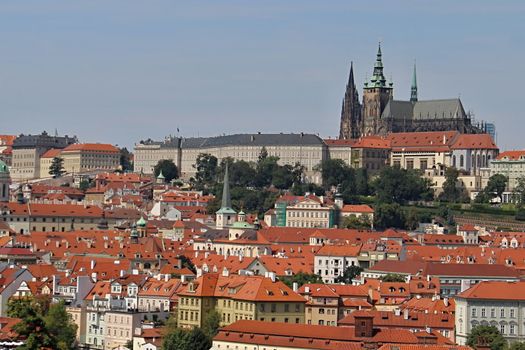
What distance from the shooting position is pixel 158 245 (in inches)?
4166

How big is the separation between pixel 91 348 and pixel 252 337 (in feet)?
39.7

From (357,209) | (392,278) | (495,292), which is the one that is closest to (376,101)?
(357,209)

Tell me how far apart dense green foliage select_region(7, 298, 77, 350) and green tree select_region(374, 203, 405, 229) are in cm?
6589

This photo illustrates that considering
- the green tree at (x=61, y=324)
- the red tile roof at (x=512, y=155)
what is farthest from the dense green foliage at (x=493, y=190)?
the green tree at (x=61, y=324)

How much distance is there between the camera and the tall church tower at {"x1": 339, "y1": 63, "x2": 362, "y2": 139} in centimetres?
19425

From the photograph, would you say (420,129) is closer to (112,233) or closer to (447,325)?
(112,233)

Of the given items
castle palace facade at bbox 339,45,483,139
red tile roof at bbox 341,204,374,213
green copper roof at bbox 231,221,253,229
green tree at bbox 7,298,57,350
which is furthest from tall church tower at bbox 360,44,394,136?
green tree at bbox 7,298,57,350

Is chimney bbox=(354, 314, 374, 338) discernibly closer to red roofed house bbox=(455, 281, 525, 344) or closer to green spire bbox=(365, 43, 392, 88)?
red roofed house bbox=(455, 281, 525, 344)

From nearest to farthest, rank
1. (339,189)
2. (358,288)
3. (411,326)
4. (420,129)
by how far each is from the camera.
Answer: (411,326) < (358,288) < (339,189) < (420,129)

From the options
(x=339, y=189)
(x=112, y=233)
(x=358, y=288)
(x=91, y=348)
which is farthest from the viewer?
(x=339, y=189)

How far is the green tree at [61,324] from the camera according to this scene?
225 feet

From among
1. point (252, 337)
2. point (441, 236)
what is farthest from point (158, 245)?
point (252, 337)

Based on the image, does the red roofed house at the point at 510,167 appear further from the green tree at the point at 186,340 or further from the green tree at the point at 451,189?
the green tree at the point at 186,340

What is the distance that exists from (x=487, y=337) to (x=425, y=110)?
4981 inches
